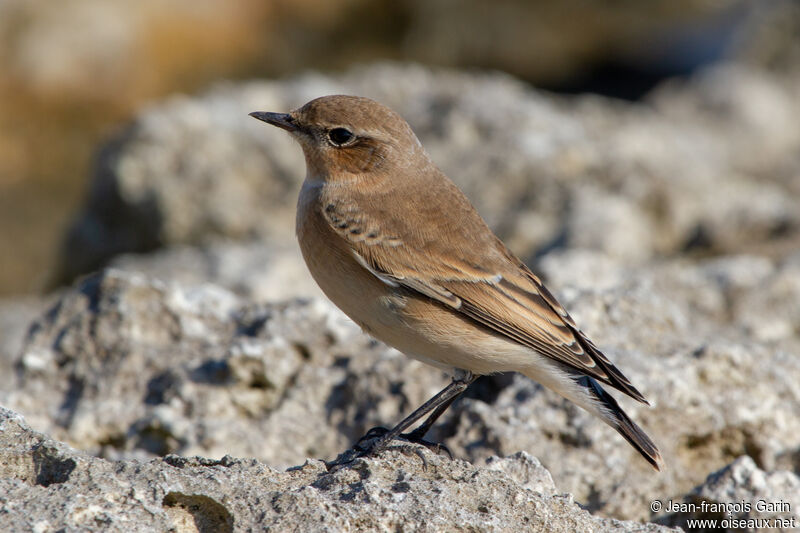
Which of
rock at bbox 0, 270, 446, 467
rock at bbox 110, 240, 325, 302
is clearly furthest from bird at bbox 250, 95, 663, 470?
rock at bbox 110, 240, 325, 302

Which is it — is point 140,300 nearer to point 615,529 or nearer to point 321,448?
point 321,448

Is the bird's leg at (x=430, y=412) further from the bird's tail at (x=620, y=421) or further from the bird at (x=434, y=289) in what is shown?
the bird's tail at (x=620, y=421)

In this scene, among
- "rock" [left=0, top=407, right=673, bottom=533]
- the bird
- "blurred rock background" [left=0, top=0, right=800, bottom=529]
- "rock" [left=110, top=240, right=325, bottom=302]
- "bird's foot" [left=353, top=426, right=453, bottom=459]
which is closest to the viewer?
"rock" [left=0, top=407, right=673, bottom=533]

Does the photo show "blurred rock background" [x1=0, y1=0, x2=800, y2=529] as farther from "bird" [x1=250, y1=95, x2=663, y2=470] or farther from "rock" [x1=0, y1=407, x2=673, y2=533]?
"bird" [x1=250, y1=95, x2=663, y2=470]

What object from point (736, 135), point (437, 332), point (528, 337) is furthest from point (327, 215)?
point (736, 135)

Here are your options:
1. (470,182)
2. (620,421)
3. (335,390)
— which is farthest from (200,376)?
(470,182)

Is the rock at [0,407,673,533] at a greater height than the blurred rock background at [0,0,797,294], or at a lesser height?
lesser

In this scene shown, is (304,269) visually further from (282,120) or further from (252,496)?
(252,496)
